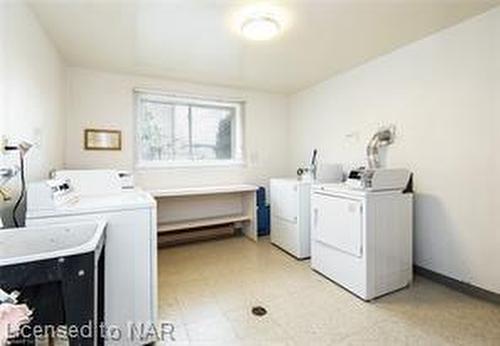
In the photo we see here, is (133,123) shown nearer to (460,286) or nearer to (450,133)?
(450,133)

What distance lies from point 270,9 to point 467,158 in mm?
2004

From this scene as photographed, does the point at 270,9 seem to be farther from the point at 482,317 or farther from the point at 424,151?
the point at 482,317

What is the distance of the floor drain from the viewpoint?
204 centimetres

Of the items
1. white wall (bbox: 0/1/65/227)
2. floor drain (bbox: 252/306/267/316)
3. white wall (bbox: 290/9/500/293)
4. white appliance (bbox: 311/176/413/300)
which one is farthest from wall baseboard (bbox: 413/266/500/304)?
white wall (bbox: 0/1/65/227)

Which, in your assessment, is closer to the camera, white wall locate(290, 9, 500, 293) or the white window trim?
white wall locate(290, 9, 500, 293)

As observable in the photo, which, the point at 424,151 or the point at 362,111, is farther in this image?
the point at 362,111

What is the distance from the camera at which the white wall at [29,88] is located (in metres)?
1.58

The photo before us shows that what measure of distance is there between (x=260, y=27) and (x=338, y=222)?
1803mm

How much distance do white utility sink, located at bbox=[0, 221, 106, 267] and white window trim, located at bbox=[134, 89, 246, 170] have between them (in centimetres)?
213

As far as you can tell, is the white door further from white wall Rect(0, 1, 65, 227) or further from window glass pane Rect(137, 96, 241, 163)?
white wall Rect(0, 1, 65, 227)

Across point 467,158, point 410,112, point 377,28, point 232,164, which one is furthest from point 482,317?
point 232,164

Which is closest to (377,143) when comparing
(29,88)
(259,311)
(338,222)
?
(338,222)

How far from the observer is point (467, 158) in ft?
7.28

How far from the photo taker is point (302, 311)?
206 cm
